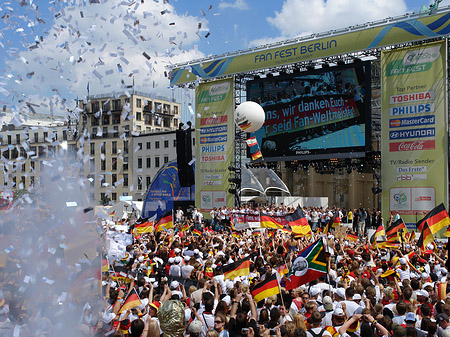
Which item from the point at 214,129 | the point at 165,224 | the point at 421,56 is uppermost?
the point at 421,56

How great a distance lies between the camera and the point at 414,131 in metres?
24.8

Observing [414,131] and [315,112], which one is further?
[315,112]

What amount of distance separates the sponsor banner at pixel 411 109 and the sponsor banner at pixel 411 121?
0.99 feet

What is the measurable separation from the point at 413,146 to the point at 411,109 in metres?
→ 1.85

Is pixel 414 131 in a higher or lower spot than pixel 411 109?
lower

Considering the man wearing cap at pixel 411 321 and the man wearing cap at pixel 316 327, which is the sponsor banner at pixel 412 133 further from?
the man wearing cap at pixel 316 327

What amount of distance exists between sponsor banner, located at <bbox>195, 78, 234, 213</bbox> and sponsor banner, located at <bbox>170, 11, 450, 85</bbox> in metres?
1.27

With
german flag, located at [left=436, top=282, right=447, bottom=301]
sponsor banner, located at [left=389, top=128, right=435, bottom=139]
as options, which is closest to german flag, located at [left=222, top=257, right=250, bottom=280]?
german flag, located at [left=436, top=282, right=447, bottom=301]

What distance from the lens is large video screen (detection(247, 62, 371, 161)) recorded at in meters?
27.0

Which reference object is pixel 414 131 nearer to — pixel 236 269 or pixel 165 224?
pixel 165 224

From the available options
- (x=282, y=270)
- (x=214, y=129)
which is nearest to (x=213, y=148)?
(x=214, y=129)

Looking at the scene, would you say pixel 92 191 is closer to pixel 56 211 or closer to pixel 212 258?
pixel 56 211

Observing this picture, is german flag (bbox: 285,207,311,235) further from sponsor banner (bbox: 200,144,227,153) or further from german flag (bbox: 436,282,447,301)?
sponsor banner (bbox: 200,144,227,153)

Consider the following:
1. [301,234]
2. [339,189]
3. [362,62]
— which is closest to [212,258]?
[301,234]
